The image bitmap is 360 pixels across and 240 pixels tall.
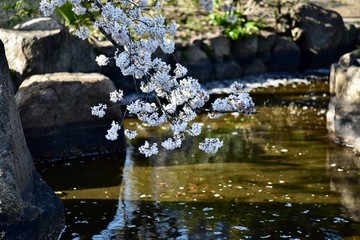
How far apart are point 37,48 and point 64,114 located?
186cm

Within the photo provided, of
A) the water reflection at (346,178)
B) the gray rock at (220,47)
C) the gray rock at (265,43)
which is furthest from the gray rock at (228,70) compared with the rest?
the water reflection at (346,178)

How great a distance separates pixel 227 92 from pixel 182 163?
580 cm

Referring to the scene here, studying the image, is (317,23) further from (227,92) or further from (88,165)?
(88,165)

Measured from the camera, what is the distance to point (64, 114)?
40.1ft

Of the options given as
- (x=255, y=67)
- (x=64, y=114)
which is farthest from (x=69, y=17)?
(x=255, y=67)

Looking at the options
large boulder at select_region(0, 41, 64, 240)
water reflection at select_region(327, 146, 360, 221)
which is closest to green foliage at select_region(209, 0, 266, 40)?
water reflection at select_region(327, 146, 360, 221)

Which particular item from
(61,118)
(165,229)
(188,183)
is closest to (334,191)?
(188,183)

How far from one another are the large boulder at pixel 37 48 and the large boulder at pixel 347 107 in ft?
16.9

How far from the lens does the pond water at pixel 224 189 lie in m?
9.25

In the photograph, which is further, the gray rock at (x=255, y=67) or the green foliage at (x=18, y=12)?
the gray rock at (x=255, y=67)

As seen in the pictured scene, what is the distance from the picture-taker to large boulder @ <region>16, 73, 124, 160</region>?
39.1 feet

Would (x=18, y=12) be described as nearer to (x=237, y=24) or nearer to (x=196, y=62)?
(x=196, y=62)

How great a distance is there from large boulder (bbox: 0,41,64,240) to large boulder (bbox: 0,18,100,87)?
487cm

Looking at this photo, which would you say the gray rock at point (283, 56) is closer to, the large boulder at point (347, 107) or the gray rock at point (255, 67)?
the gray rock at point (255, 67)
